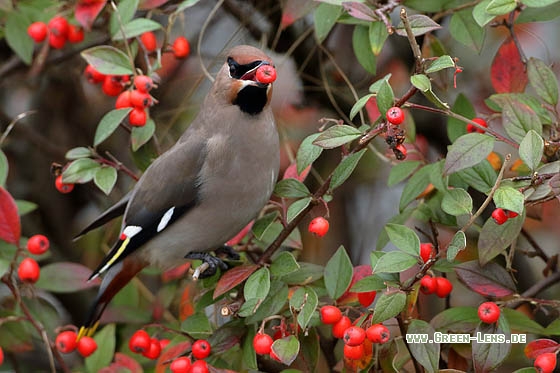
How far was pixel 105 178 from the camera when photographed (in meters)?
2.36

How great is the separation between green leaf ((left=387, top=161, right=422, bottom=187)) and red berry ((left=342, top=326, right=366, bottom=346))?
52 cm

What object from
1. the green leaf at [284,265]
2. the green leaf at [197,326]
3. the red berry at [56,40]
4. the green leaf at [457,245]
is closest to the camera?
the green leaf at [457,245]

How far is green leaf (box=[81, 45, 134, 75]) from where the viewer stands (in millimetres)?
2385

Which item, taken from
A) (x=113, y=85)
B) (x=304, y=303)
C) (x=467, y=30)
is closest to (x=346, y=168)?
(x=304, y=303)

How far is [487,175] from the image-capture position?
77.5 inches

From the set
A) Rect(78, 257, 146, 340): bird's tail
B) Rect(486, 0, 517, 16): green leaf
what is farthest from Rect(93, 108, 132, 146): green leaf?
Rect(486, 0, 517, 16): green leaf

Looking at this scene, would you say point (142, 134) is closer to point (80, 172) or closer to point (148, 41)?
point (80, 172)

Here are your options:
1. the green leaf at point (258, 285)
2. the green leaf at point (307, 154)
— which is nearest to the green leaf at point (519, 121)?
the green leaf at point (307, 154)

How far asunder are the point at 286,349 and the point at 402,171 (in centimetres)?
63

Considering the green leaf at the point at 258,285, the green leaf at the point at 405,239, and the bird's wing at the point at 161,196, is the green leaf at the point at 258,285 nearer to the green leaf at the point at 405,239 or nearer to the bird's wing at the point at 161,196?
the green leaf at the point at 405,239

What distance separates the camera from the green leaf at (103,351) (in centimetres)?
252

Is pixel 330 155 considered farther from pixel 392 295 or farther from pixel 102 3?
pixel 392 295

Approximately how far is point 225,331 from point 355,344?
42 cm

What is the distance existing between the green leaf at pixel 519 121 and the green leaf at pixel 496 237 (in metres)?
0.20
